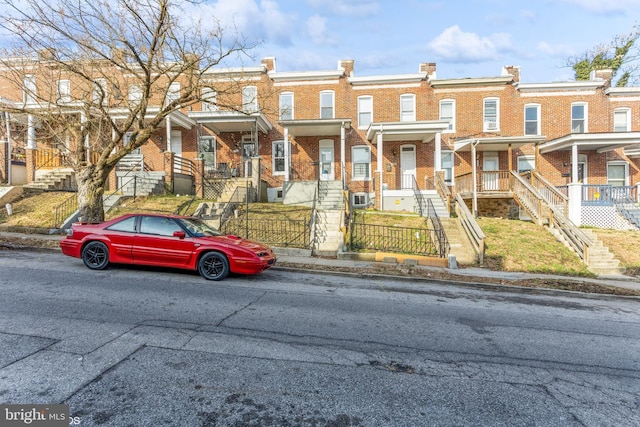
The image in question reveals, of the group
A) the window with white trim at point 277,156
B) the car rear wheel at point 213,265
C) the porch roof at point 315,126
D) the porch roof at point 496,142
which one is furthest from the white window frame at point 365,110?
the car rear wheel at point 213,265

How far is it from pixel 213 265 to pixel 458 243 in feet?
30.1

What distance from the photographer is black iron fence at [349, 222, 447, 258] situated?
39.7 ft

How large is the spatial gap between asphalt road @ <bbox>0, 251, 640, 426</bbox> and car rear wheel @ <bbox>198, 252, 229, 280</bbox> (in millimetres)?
497

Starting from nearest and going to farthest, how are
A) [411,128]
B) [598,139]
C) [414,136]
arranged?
[598,139] → [411,128] → [414,136]

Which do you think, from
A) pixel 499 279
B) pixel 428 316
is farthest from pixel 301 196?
pixel 428 316

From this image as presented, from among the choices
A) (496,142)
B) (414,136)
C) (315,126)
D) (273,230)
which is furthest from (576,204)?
(273,230)

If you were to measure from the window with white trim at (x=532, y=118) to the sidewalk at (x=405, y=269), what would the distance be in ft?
43.0

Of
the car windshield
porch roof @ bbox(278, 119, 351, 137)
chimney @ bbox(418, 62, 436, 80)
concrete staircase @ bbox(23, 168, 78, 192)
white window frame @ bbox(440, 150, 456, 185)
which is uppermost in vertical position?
chimney @ bbox(418, 62, 436, 80)

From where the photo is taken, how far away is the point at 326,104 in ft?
71.9

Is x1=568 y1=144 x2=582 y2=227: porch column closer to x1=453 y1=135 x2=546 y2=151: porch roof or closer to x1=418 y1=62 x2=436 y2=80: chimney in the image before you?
x1=453 y1=135 x2=546 y2=151: porch roof

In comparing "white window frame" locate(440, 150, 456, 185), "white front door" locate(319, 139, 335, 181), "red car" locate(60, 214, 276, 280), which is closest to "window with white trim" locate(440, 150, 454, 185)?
"white window frame" locate(440, 150, 456, 185)

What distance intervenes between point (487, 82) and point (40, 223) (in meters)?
24.2

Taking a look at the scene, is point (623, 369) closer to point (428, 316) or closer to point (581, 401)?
point (581, 401)

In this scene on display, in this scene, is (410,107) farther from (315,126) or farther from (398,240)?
(398,240)
